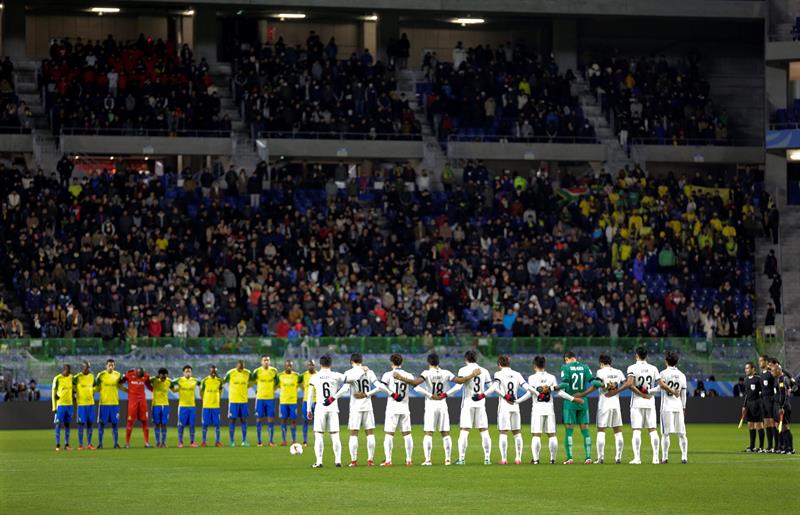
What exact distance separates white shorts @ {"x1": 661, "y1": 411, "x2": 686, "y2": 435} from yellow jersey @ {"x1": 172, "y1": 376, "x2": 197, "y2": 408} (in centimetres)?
1192

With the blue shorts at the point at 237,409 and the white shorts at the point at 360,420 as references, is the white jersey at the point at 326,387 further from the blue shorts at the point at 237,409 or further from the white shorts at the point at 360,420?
the blue shorts at the point at 237,409

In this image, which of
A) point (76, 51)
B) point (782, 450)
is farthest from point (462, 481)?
point (76, 51)

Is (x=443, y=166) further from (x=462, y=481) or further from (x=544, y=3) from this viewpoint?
(x=462, y=481)

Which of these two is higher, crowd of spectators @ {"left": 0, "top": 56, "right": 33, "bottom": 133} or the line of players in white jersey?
crowd of spectators @ {"left": 0, "top": 56, "right": 33, "bottom": 133}

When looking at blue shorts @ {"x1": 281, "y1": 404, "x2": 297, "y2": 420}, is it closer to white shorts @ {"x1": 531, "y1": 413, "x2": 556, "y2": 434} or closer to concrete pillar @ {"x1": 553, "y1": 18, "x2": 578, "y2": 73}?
white shorts @ {"x1": 531, "y1": 413, "x2": 556, "y2": 434}

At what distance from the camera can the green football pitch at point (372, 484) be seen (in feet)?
72.2

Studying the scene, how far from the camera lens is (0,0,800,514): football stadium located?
40.2 meters

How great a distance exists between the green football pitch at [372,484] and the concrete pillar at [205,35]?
27195 millimetres

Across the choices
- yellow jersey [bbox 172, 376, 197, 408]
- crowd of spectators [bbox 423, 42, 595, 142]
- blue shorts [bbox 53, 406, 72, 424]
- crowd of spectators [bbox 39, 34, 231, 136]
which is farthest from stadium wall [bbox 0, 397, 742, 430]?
crowd of spectators [bbox 423, 42, 595, 142]

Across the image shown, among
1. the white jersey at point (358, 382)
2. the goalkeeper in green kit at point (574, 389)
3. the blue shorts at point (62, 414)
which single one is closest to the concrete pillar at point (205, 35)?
the blue shorts at point (62, 414)

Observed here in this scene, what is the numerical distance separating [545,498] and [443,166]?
116ft

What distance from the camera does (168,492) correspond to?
24188 mm

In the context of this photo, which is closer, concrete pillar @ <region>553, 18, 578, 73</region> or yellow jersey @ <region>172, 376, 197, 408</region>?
yellow jersey @ <region>172, 376, 197, 408</region>

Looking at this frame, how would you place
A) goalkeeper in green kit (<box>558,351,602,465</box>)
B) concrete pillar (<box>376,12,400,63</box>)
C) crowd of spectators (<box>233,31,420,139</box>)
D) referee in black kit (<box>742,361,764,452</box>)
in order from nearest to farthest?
goalkeeper in green kit (<box>558,351,602,465</box>)
referee in black kit (<box>742,361,764,452</box>)
crowd of spectators (<box>233,31,420,139</box>)
concrete pillar (<box>376,12,400,63</box>)
